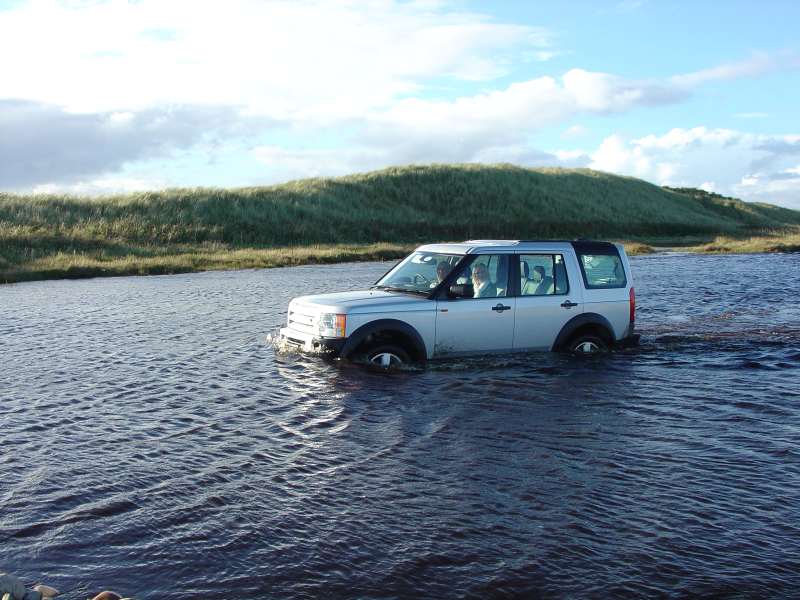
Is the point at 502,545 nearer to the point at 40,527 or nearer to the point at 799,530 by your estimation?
the point at 799,530

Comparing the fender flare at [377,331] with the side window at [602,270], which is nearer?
the fender flare at [377,331]

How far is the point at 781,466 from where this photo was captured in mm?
7727

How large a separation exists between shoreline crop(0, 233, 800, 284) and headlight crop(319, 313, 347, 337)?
831 inches

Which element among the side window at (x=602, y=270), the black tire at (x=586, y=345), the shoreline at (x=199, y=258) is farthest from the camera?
the shoreline at (x=199, y=258)

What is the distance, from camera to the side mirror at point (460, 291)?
1158cm

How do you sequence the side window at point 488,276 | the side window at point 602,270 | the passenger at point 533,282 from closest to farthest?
the side window at point 488,276 → the passenger at point 533,282 → the side window at point 602,270

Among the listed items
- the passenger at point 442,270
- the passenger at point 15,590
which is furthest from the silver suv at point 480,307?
the passenger at point 15,590

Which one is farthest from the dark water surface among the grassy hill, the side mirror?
the grassy hill

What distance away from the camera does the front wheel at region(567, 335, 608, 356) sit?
1247cm

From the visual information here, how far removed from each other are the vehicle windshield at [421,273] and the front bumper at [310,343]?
4.49ft

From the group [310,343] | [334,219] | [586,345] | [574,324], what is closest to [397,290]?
[310,343]

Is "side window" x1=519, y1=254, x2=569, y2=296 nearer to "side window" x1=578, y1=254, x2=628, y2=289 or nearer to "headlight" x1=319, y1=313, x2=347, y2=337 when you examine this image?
"side window" x1=578, y1=254, x2=628, y2=289

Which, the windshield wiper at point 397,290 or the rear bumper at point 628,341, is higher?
the windshield wiper at point 397,290

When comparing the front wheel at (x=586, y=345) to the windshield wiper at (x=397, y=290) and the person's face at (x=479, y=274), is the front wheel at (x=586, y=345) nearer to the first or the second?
the person's face at (x=479, y=274)
